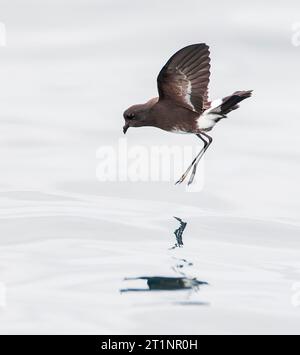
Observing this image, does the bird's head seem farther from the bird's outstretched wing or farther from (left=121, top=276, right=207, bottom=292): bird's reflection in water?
(left=121, top=276, right=207, bottom=292): bird's reflection in water

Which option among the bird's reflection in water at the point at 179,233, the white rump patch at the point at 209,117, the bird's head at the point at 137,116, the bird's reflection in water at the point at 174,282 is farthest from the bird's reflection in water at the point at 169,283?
the bird's head at the point at 137,116

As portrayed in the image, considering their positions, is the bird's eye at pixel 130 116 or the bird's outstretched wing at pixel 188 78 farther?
the bird's eye at pixel 130 116

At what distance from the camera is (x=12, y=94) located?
1390 centimetres

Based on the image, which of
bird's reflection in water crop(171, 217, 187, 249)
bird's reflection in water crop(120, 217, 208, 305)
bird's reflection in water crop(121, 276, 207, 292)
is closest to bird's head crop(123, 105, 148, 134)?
bird's reflection in water crop(171, 217, 187, 249)

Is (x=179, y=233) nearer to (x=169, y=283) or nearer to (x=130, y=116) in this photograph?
(x=130, y=116)

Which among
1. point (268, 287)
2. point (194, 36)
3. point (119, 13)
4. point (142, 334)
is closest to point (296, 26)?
point (194, 36)

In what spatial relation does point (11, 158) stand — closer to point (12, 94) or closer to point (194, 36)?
point (12, 94)

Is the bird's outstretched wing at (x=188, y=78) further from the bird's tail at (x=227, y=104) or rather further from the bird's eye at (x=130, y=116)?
the bird's eye at (x=130, y=116)

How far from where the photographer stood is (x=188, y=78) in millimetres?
9836

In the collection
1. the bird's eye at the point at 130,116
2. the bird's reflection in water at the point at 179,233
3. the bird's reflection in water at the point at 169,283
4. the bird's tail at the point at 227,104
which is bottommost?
the bird's reflection in water at the point at 169,283

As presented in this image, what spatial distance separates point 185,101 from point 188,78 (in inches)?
13.8

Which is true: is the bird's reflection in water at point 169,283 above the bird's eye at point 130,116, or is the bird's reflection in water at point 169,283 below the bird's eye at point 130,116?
below

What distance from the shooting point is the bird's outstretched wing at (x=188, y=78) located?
9617 millimetres

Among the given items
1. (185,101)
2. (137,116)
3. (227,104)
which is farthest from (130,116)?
(227,104)
